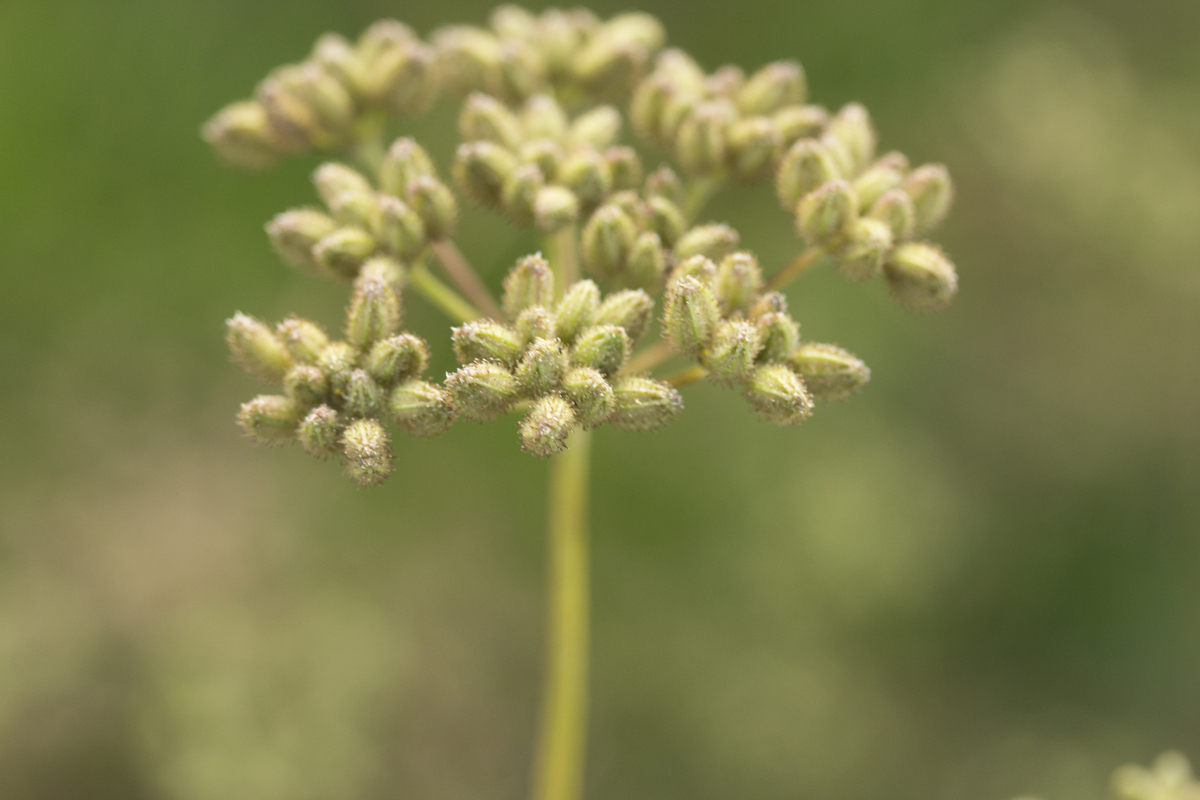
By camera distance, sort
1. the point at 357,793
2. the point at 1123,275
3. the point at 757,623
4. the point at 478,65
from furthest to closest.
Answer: the point at 1123,275 < the point at 757,623 < the point at 357,793 < the point at 478,65

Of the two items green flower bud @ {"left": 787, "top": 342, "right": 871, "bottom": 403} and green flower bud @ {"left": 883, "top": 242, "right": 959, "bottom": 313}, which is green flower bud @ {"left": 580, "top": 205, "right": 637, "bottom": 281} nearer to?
green flower bud @ {"left": 787, "top": 342, "right": 871, "bottom": 403}

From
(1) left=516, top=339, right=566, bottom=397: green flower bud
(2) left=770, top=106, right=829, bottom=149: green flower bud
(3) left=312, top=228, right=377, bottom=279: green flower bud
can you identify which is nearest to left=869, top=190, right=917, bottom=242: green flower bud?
(2) left=770, top=106, right=829, bottom=149: green flower bud

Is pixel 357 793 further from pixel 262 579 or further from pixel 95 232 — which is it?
pixel 95 232

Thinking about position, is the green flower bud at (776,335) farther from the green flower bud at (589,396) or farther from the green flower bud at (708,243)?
the green flower bud at (589,396)

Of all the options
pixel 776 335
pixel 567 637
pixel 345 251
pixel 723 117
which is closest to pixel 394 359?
pixel 345 251

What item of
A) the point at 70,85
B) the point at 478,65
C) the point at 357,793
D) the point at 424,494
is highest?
the point at 70,85

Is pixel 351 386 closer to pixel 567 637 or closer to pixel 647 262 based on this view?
pixel 647 262

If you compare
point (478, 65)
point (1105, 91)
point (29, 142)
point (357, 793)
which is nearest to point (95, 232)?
point (29, 142)
